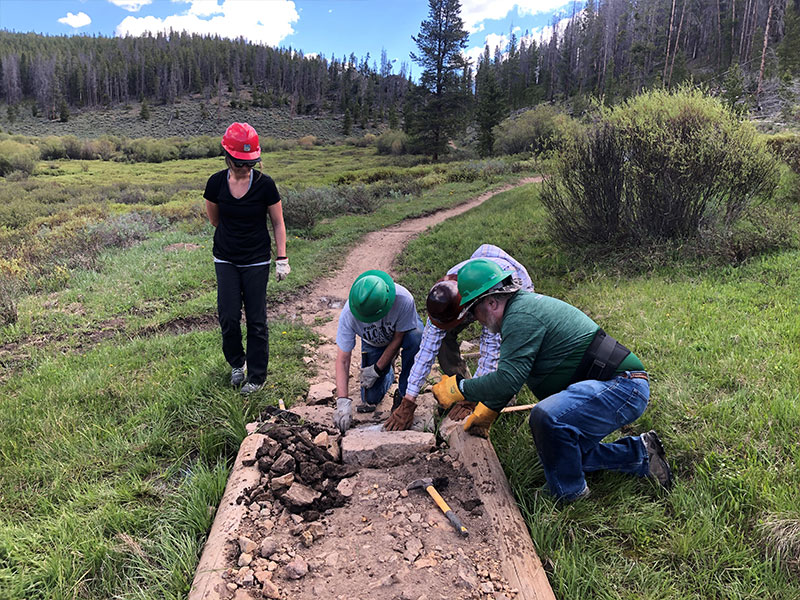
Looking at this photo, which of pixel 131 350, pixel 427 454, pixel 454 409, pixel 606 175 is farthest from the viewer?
pixel 606 175

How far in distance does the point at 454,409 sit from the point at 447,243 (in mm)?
6628

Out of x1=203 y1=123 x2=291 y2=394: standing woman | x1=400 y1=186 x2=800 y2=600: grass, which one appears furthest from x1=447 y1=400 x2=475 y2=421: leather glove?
x1=203 y1=123 x2=291 y2=394: standing woman

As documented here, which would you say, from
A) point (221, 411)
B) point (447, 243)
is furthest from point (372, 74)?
point (221, 411)

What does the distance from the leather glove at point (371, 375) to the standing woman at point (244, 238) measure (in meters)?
0.96

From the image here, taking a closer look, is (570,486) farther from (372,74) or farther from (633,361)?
(372,74)

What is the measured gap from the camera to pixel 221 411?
3488mm

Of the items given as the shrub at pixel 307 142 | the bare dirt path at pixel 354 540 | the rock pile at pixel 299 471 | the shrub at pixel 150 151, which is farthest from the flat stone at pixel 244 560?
the shrub at pixel 307 142

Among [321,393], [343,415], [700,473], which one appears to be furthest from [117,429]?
[700,473]

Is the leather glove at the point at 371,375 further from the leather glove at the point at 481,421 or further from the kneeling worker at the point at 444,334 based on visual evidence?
the leather glove at the point at 481,421

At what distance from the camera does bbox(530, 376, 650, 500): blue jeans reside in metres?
2.46

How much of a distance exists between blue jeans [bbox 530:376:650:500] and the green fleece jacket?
0.14 m

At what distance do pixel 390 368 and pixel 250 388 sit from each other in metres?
1.19

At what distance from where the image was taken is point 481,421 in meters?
2.91

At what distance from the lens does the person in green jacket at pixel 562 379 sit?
8.03 ft
